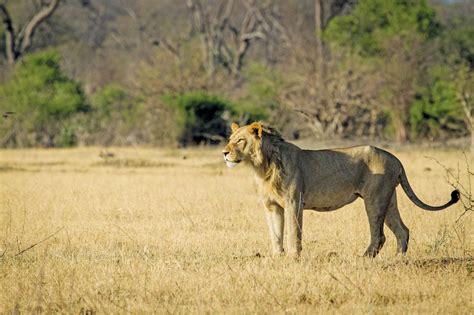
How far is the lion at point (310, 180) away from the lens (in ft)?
27.4

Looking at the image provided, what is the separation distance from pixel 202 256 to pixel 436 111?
2407cm

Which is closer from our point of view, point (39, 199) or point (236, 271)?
point (236, 271)

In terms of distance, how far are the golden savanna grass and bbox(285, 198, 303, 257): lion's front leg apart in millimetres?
258

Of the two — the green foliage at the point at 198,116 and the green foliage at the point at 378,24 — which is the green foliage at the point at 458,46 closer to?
the green foliage at the point at 378,24

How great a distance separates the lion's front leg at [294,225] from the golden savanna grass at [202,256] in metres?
0.26

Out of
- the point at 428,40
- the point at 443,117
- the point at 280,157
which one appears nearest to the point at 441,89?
the point at 443,117

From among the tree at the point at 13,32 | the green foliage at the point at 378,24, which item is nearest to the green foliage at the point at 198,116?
the green foliage at the point at 378,24

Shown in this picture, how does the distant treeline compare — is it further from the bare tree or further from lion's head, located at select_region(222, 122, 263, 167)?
lion's head, located at select_region(222, 122, 263, 167)

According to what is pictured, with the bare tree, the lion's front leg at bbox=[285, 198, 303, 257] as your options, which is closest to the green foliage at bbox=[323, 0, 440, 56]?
the bare tree

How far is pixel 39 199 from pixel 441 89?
21.5 metres

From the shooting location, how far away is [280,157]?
8469 mm

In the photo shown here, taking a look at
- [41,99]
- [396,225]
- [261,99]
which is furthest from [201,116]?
[396,225]

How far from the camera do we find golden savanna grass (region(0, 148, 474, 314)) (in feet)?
21.5

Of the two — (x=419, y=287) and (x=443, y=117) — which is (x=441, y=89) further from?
(x=419, y=287)
